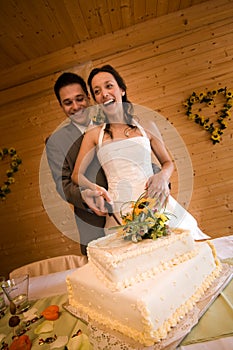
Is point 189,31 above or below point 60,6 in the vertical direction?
below

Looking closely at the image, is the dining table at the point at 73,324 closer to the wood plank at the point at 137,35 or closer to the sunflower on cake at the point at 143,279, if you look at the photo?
the sunflower on cake at the point at 143,279

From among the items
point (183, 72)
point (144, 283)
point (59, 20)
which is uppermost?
point (59, 20)

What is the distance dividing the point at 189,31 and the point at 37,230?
269 centimetres

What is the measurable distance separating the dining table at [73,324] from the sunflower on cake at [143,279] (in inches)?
2.0

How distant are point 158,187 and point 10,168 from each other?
215 cm

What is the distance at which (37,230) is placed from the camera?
3057 millimetres

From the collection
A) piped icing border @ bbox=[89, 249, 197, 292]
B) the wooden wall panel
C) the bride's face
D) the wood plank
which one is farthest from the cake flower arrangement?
the wood plank

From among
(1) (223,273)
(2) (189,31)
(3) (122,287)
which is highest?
(2) (189,31)

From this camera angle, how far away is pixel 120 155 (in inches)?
62.8

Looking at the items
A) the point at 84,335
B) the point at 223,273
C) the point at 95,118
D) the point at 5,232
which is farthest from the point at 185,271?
the point at 5,232

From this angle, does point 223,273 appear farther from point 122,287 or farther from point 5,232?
point 5,232

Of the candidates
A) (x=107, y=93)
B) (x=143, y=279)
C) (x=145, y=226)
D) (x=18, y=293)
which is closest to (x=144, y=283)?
(x=143, y=279)

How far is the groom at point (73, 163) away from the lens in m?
1.57

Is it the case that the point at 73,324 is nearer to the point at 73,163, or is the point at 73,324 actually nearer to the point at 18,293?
the point at 18,293
